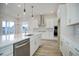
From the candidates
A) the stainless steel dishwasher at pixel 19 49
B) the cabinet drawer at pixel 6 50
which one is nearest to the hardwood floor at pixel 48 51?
the stainless steel dishwasher at pixel 19 49

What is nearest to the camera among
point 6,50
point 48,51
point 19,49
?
point 6,50

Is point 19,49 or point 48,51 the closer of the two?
point 19,49

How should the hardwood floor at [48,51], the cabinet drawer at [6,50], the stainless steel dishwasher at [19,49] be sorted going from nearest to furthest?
the cabinet drawer at [6,50] → the stainless steel dishwasher at [19,49] → the hardwood floor at [48,51]

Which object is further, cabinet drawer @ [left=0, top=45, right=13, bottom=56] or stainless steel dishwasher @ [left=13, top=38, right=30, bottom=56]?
stainless steel dishwasher @ [left=13, top=38, right=30, bottom=56]

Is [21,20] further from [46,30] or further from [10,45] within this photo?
[46,30]

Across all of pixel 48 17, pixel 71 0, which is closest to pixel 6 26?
pixel 71 0

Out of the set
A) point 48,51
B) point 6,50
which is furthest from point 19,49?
point 48,51

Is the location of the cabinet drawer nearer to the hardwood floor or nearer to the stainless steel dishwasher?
the stainless steel dishwasher

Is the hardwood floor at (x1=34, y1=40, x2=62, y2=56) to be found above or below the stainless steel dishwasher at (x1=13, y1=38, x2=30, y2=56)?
below

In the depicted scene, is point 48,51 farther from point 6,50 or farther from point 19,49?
point 6,50

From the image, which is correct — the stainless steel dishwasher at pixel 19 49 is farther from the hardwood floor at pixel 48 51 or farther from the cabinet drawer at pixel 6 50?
the hardwood floor at pixel 48 51

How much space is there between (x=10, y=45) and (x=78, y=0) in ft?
3.84

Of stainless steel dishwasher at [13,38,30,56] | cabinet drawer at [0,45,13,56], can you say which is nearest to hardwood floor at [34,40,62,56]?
stainless steel dishwasher at [13,38,30,56]

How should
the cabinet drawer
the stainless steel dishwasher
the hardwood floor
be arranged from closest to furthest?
the cabinet drawer
the stainless steel dishwasher
the hardwood floor
